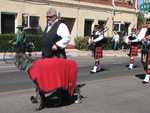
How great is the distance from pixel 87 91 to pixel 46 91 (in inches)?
112

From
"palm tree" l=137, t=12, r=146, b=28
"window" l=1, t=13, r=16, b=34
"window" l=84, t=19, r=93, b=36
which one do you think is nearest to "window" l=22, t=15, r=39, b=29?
"window" l=1, t=13, r=16, b=34

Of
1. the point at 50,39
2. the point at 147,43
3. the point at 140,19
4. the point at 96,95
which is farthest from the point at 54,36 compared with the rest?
the point at 140,19

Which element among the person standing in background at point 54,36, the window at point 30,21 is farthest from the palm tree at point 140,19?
the person standing in background at point 54,36

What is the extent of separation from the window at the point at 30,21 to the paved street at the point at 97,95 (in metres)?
14.9

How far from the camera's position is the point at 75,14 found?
114ft

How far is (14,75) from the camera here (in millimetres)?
15430

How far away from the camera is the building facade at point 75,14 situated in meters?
29.2

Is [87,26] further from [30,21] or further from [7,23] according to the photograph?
[7,23]

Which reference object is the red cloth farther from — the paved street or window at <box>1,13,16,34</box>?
window at <box>1,13,16,34</box>

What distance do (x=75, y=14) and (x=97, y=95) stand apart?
79.6 feet

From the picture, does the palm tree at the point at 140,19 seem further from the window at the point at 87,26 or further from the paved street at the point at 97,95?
the paved street at the point at 97,95

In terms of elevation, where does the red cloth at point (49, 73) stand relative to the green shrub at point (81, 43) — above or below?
above

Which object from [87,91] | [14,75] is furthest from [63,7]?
[87,91]

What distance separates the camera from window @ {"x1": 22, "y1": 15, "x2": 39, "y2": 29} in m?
29.9
